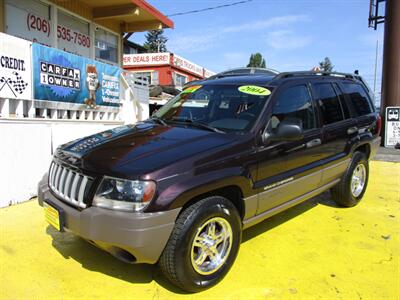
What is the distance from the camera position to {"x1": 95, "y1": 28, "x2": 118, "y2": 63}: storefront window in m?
11.8

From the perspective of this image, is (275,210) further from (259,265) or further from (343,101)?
(343,101)

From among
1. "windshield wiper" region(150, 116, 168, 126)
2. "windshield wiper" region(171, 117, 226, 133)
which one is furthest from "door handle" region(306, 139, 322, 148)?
"windshield wiper" region(150, 116, 168, 126)

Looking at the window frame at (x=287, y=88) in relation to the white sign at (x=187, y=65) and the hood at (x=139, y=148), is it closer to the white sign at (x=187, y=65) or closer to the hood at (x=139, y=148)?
the hood at (x=139, y=148)

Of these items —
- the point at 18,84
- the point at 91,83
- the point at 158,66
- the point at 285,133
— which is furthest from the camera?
the point at 158,66

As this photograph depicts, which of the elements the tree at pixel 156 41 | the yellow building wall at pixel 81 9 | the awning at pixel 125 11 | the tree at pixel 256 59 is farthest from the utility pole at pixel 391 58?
the tree at pixel 156 41

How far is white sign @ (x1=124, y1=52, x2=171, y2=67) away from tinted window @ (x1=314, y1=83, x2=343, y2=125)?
22.2m

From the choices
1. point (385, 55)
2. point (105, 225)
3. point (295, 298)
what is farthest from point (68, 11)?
point (385, 55)

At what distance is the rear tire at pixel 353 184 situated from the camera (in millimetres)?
5140

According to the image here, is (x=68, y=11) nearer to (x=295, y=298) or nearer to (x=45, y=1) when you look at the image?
(x=45, y=1)

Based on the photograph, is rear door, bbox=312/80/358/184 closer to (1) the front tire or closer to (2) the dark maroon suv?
(2) the dark maroon suv

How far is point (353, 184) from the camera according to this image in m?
5.42

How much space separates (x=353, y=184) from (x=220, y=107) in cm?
272

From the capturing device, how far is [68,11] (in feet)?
33.3

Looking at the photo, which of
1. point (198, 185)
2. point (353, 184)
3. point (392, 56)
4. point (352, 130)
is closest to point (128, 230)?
point (198, 185)
